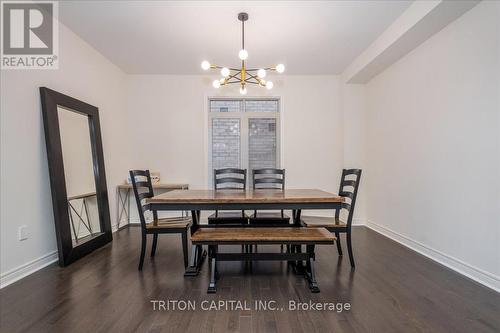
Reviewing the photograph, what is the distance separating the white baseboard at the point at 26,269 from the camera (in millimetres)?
2145

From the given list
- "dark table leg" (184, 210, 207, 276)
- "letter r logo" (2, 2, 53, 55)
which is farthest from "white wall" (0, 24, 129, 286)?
"dark table leg" (184, 210, 207, 276)

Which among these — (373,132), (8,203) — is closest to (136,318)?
(8,203)

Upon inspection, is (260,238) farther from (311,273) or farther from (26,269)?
(26,269)

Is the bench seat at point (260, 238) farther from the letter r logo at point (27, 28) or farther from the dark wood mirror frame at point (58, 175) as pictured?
the letter r logo at point (27, 28)

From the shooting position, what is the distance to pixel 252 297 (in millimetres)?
1946

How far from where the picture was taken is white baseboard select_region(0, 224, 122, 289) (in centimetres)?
214

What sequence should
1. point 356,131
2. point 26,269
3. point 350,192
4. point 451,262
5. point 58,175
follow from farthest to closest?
point 356,131 < point 350,192 < point 58,175 < point 451,262 < point 26,269

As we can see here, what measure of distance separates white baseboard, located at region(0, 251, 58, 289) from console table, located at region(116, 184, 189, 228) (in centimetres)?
147

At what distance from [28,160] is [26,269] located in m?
1.03

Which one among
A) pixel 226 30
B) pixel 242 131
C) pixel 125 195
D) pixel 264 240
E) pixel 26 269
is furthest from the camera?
pixel 242 131

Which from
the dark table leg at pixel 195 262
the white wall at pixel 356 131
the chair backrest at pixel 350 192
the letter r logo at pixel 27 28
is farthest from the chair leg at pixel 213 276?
the white wall at pixel 356 131

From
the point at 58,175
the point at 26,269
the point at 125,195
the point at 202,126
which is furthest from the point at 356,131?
the point at 26,269

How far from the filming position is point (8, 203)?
7.30 ft

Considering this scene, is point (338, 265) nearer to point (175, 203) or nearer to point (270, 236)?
point (270, 236)
